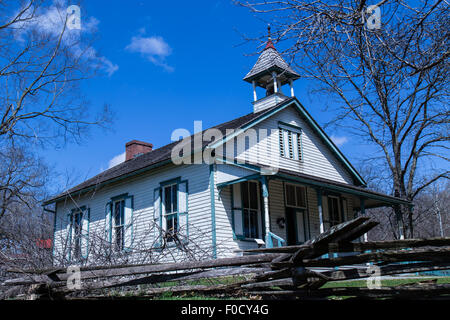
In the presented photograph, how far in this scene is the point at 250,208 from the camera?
15.2 m

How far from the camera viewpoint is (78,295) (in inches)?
282

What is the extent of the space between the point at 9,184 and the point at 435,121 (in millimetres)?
22313

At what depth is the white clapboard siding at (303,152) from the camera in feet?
54.3

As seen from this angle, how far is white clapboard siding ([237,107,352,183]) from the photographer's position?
16.5 m

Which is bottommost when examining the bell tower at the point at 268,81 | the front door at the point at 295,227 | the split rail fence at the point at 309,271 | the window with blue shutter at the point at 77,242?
the split rail fence at the point at 309,271

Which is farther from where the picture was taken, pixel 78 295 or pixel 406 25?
pixel 78 295

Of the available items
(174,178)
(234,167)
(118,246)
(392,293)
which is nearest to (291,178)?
(234,167)

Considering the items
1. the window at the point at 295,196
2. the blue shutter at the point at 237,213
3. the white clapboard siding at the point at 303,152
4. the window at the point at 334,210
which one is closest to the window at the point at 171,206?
the blue shutter at the point at 237,213

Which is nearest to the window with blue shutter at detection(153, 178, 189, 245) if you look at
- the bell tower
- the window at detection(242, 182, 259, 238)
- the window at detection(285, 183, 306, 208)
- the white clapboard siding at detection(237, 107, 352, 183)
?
the window at detection(242, 182, 259, 238)

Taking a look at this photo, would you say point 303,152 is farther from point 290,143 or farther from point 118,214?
point 118,214

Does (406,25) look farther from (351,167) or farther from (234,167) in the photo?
(351,167)

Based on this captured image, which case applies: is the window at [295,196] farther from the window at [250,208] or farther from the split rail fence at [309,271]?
the split rail fence at [309,271]

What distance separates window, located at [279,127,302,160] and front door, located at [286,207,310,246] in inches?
87.7

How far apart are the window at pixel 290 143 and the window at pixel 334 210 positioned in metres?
2.59
